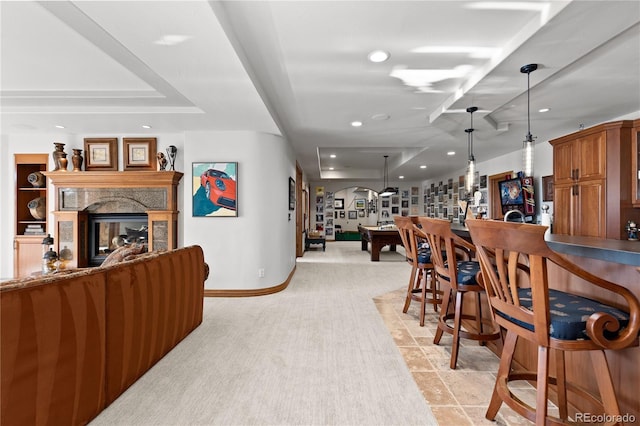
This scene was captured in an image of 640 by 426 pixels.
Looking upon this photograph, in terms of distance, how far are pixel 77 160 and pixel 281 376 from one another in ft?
14.6

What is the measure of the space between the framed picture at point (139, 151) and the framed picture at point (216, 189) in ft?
2.91

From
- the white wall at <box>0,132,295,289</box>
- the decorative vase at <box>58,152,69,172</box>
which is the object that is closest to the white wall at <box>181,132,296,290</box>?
the white wall at <box>0,132,295,289</box>

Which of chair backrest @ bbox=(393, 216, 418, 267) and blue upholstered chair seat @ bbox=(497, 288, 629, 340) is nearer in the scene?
blue upholstered chair seat @ bbox=(497, 288, 629, 340)

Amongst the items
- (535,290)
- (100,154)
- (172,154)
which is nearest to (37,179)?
(100,154)

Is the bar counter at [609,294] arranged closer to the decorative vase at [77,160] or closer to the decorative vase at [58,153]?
the decorative vase at [77,160]

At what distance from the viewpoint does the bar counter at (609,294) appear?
4.36ft

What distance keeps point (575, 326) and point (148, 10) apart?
2599 millimetres

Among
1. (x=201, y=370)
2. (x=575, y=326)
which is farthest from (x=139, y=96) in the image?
(x=575, y=326)

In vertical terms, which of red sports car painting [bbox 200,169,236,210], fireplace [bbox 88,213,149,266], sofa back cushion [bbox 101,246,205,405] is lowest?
sofa back cushion [bbox 101,246,205,405]

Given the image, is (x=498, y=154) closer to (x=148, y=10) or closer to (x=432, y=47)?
(x=432, y=47)

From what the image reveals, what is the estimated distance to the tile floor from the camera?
→ 164 centimetres

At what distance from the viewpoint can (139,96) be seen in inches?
131

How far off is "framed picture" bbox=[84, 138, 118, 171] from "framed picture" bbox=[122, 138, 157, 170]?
0.18 metres

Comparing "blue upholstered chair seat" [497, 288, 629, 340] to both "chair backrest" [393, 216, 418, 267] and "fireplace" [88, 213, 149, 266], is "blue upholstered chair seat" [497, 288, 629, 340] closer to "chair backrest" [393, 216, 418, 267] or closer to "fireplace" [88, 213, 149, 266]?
"chair backrest" [393, 216, 418, 267]
